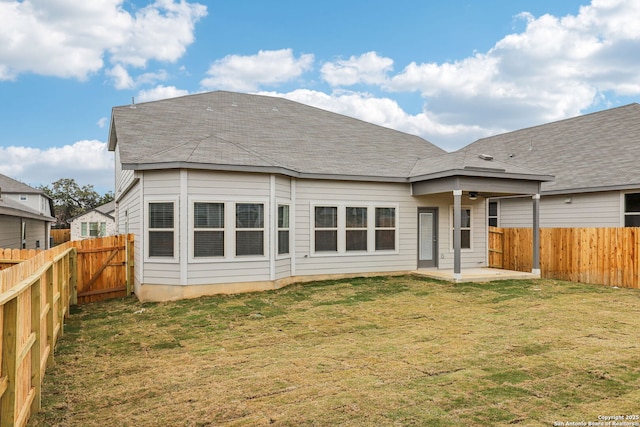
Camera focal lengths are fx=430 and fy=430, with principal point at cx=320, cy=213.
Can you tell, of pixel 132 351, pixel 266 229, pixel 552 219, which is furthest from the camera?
pixel 552 219

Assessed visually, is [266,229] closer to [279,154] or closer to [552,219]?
[279,154]

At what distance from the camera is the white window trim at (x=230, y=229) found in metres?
10.1

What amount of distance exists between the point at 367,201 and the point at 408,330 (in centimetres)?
659

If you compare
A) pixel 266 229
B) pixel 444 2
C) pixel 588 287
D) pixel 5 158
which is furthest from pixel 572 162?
pixel 5 158

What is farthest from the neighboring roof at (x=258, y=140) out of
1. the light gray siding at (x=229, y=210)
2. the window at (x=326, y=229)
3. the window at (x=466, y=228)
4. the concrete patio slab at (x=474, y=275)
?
the concrete patio slab at (x=474, y=275)

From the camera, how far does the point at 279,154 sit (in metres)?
13.4

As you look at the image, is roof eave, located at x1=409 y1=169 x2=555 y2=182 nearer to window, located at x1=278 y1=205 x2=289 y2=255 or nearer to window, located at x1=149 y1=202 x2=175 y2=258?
window, located at x1=278 y1=205 x2=289 y2=255

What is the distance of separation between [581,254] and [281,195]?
9.04 m

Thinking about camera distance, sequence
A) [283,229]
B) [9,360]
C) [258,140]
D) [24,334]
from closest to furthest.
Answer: [9,360] < [24,334] < [283,229] < [258,140]

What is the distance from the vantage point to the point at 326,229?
41.3ft

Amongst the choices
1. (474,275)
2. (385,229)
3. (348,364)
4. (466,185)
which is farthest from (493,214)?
(348,364)

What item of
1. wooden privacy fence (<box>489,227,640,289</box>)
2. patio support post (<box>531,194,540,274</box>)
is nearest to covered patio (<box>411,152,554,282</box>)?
patio support post (<box>531,194,540,274</box>)

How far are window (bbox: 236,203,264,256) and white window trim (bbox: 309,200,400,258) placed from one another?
1.98m

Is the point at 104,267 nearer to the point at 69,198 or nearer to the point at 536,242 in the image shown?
the point at 536,242
